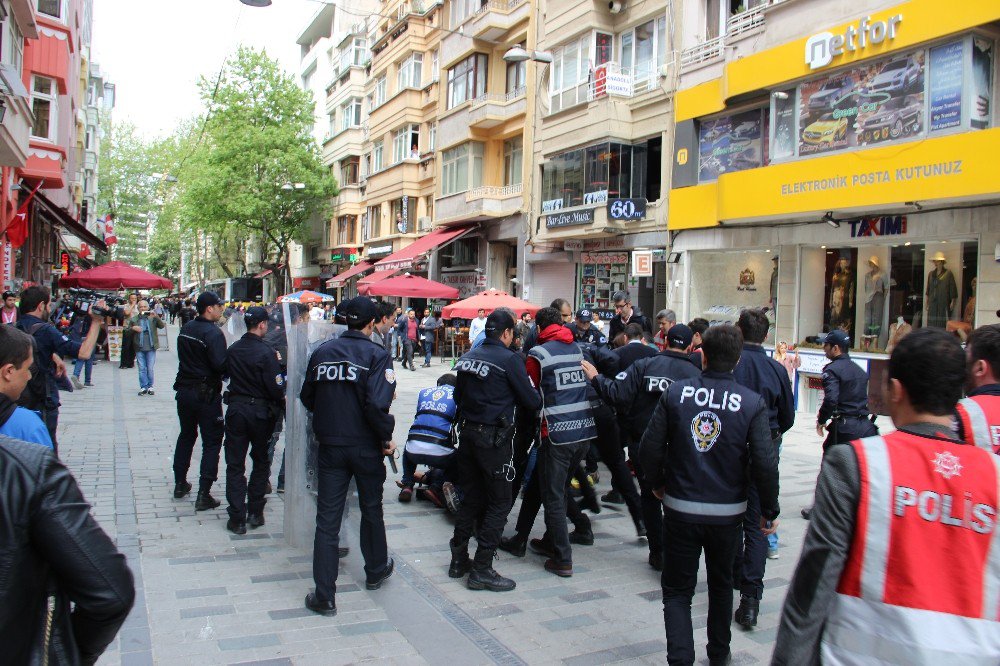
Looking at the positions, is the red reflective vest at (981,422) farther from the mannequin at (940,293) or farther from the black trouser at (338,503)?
the mannequin at (940,293)

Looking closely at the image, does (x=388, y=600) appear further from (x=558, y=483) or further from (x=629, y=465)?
(x=629, y=465)

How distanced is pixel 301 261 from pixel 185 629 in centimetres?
4976

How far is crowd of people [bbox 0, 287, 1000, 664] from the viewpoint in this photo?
2.03m

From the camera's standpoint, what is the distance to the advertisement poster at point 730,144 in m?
17.1

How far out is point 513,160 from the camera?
28.0 metres

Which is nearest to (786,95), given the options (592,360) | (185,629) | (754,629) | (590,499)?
(592,360)

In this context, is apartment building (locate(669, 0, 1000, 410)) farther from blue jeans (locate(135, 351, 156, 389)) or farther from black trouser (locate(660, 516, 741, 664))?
blue jeans (locate(135, 351, 156, 389))

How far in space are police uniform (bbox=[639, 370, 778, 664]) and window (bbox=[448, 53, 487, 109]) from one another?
Answer: 26.0m

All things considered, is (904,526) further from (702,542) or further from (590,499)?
(590,499)

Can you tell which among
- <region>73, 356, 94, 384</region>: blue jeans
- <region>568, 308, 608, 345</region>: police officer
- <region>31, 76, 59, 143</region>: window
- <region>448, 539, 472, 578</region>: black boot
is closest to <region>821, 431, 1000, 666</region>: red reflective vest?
<region>448, 539, 472, 578</region>: black boot

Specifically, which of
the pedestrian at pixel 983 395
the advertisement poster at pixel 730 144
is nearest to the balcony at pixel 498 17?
the advertisement poster at pixel 730 144

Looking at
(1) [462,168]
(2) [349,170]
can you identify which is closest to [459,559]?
(1) [462,168]

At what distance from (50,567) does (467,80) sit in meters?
29.0

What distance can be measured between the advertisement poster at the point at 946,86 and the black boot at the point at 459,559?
1169cm
